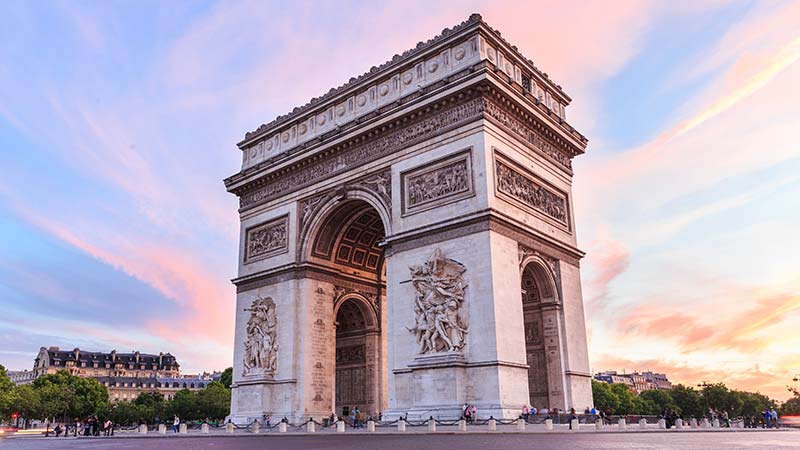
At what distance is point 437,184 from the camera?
24766mm

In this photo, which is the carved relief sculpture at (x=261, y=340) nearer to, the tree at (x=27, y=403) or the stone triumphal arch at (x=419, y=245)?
the stone triumphal arch at (x=419, y=245)

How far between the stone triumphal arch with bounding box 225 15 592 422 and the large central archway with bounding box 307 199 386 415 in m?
0.08

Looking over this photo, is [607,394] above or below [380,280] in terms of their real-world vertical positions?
below

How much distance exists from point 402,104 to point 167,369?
103 meters

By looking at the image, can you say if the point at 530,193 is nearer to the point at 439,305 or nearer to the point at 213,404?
the point at 439,305

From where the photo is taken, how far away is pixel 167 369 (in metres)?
116

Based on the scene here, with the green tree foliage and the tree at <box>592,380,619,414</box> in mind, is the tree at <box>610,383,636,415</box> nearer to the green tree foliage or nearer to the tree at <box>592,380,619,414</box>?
the green tree foliage

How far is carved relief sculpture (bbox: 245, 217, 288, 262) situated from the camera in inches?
1211

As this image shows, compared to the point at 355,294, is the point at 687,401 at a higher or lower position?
lower

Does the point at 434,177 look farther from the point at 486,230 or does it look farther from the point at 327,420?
the point at 327,420

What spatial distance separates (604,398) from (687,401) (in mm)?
13649

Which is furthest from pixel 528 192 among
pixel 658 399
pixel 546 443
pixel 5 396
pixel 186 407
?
pixel 658 399

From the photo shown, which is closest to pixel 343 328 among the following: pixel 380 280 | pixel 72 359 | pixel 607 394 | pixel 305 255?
pixel 380 280

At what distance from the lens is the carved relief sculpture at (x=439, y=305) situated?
22547 millimetres
